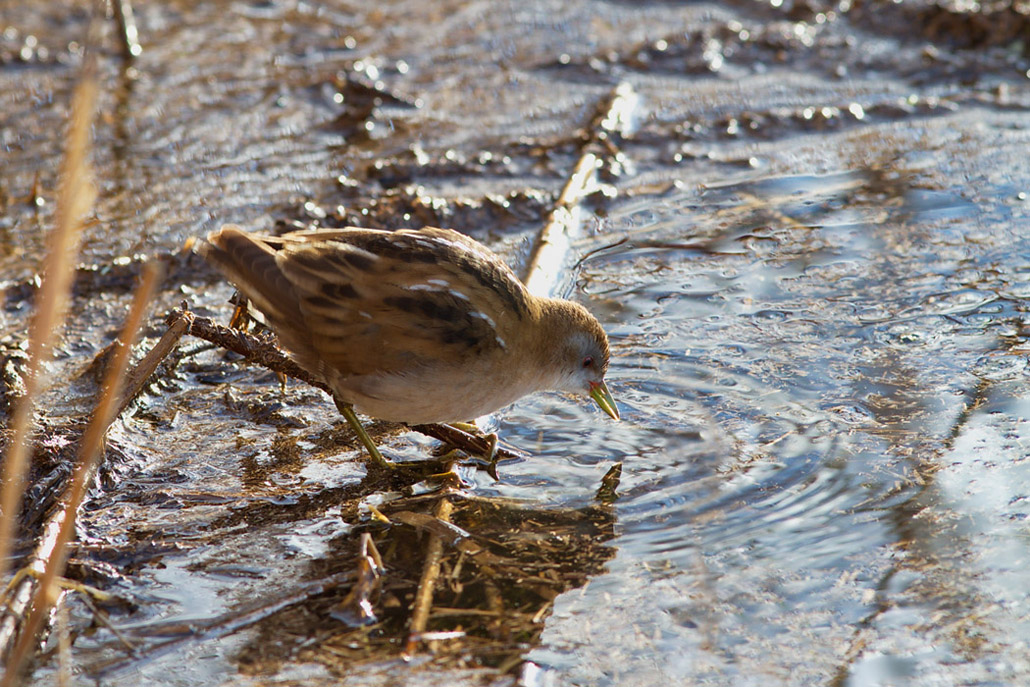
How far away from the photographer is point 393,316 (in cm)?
369

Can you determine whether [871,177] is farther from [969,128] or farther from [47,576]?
[47,576]

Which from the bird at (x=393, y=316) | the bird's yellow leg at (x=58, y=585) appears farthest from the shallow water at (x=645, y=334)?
the bird at (x=393, y=316)

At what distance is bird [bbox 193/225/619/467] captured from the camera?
367 centimetres

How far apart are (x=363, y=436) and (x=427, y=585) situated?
0.83 meters

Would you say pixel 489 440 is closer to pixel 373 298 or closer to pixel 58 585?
pixel 373 298

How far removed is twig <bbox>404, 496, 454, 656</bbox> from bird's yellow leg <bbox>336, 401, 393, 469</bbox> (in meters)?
0.33

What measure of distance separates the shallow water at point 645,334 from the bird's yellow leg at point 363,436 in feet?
0.39

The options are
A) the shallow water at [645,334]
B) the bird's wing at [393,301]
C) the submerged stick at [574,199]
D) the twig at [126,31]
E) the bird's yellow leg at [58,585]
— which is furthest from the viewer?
the twig at [126,31]

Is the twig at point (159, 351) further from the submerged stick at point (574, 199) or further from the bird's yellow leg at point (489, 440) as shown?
the submerged stick at point (574, 199)

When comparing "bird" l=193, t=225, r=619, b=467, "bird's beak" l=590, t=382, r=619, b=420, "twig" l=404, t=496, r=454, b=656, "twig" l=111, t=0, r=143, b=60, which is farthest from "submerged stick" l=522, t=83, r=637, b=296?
"twig" l=111, t=0, r=143, b=60

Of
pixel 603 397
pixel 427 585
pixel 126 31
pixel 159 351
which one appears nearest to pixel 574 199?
pixel 603 397

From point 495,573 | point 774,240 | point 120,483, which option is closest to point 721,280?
point 774,240

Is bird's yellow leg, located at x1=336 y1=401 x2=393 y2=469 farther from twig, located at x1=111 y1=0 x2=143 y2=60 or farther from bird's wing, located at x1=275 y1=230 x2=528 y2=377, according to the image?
twig, located at x1=111 y1=0 x2=143 y2=60

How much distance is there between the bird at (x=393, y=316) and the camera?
144 inches
